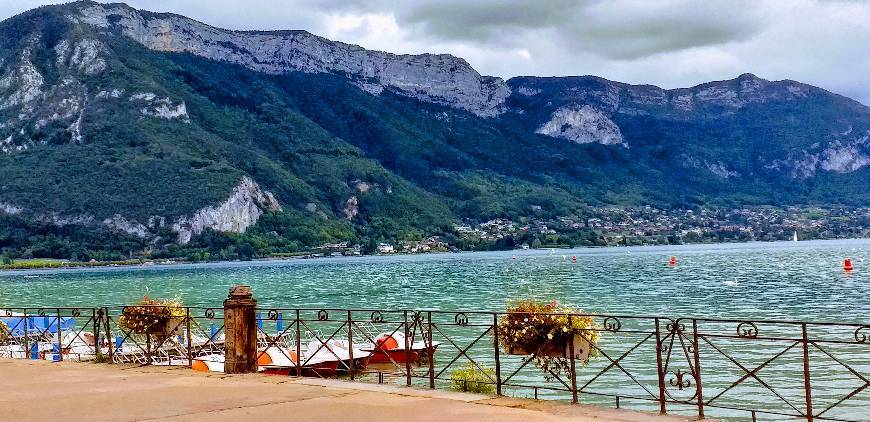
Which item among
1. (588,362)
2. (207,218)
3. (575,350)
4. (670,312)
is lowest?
(670,312)

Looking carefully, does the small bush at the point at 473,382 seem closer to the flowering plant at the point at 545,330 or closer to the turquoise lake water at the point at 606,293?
the flowering plant at the point at 545,330

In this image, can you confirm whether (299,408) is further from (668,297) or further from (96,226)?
(96,226)

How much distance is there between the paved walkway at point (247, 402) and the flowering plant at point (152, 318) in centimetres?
295

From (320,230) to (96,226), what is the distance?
4755 cm

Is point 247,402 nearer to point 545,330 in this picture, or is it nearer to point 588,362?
A: point 545,330

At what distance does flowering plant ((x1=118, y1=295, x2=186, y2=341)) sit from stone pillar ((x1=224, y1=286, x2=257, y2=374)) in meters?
3.85

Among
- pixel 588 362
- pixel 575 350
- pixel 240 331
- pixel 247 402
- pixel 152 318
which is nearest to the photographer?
pixel 247 402

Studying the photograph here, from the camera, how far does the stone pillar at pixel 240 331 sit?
13391 mm

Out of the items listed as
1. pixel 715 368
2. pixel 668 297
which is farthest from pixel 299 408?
pixel 668 297

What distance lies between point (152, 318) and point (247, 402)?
6994mm

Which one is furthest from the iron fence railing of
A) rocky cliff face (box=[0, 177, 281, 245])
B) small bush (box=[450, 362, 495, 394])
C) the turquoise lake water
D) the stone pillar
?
rocky cliff face (box=[0, 177, 281, 245])

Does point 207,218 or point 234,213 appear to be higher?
point 234,213

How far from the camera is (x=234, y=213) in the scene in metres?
164

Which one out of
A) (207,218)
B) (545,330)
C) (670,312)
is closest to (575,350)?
(545,330)
